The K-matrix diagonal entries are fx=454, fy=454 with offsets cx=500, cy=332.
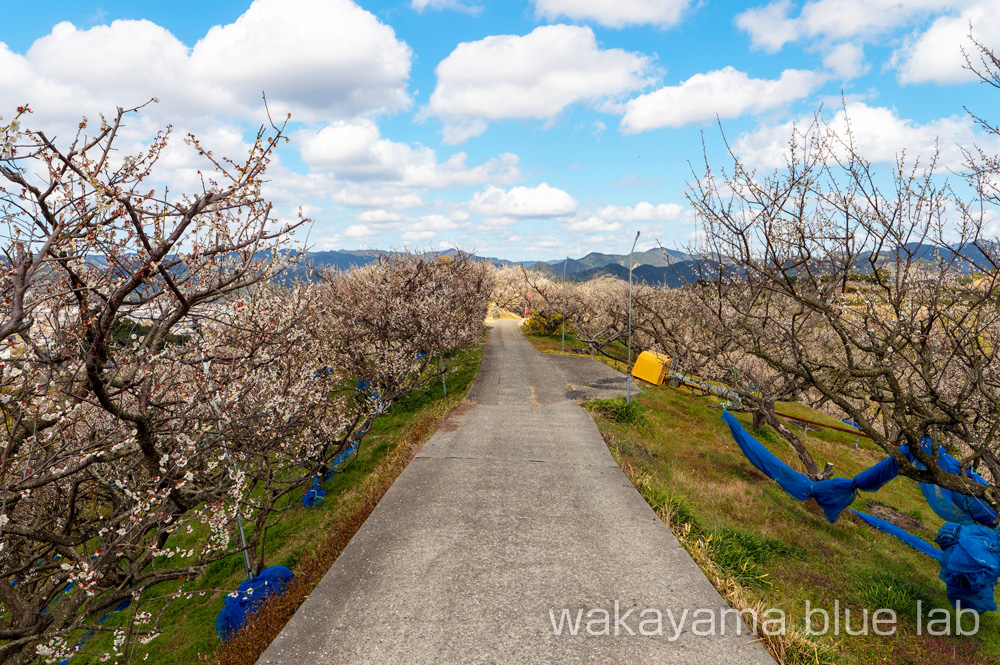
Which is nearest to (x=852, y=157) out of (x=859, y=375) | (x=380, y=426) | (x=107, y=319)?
(x=859, y=375)

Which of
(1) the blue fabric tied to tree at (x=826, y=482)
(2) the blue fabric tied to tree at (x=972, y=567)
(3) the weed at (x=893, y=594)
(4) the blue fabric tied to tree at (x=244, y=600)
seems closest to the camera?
(4) the blue fabric tied to tree at (x=244, y=600)

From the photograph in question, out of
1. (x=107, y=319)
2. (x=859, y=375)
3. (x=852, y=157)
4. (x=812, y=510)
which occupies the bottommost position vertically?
(x=812, y=510)

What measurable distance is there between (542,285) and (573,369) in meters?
33.7

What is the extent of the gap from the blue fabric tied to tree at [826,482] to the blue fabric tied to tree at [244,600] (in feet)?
37.6

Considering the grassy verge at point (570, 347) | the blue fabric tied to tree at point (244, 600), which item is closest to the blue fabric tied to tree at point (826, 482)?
the blue fabric tied to tree at point (244, 600)

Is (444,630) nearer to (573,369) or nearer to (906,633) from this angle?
(906,633)

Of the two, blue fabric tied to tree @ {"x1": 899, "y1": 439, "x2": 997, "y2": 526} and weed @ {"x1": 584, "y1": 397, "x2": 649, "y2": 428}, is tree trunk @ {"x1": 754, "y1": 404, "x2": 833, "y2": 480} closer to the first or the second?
blue fabric tied to tree @ {"x1": 899, "y1": 439, "x2": 997, "y2": 526}

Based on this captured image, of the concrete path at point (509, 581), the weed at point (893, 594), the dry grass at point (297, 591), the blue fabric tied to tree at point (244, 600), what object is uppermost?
the concrete path at point (509, 581)

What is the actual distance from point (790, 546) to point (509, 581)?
7.85 m

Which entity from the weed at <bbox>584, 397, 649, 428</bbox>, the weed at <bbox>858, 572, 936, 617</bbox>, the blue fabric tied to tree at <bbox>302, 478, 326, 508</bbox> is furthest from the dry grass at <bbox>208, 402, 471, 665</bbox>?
the weed at <bbox>858, 572, 936, 617</bbox>

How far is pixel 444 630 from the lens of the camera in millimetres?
5340

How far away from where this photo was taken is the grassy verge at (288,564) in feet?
19.9

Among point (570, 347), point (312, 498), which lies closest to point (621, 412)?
point (312, 498)

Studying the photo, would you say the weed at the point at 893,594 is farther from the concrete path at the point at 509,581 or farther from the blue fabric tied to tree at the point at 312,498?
the blue fabric tied to tree at the point at 312,498
